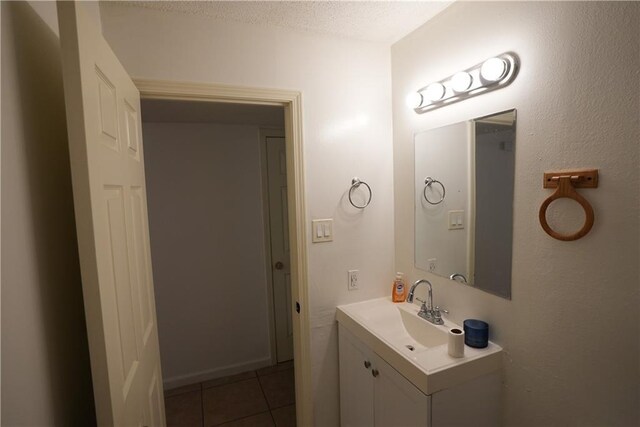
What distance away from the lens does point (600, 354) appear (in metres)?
0.96

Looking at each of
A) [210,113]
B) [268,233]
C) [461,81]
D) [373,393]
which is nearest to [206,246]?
[268,233]

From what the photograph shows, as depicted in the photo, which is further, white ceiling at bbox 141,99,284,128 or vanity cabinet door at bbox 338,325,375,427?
white ceiling at bbox 141,99,284,128

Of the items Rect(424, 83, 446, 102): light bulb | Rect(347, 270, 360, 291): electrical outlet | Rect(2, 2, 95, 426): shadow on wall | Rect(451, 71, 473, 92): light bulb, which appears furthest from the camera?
Rect(347, 270, 360, 291): electrical outlet

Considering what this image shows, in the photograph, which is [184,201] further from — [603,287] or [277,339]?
[603,287]

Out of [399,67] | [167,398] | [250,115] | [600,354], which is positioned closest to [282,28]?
[399,67]

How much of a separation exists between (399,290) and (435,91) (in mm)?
1053

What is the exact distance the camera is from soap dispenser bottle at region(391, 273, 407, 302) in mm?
1777

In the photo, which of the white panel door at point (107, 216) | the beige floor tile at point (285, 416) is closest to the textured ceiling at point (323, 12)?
the white panel door at point (107, 216)

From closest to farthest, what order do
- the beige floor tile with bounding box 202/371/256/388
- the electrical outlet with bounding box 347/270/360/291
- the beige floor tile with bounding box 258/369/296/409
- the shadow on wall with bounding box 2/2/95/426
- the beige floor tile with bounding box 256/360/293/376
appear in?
the shadow on wall with bounding box 2/2/95/426
the electrical outlet with bounding box 347/270/360/291
the beige floor tile with bounding box 258/369/296/409
the beige floor tile with bounding box 202/371/256/388
the beige floor tile with bounding box 256/360/293/376

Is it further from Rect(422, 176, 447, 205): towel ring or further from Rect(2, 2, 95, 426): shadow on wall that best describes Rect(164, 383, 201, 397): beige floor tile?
Rect(422, 176, 447, 205): towel ring

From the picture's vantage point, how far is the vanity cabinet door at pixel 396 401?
1169 millimetres

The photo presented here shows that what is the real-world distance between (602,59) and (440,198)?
Answer: 2.56 feet

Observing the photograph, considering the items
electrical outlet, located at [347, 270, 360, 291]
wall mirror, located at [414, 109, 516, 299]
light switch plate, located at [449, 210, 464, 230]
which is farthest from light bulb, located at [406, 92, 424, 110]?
electrical outlet, located at [347, 270, 360, 291]

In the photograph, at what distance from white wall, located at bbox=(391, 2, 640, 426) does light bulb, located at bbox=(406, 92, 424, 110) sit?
0.67 ft
